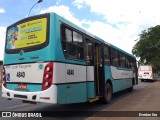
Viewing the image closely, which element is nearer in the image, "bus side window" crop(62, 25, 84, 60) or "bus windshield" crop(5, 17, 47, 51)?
"bus windshield" crop(5, 17, 47, 51)

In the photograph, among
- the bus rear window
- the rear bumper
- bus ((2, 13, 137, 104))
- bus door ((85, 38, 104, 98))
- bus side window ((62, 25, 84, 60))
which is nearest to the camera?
the rear bumper

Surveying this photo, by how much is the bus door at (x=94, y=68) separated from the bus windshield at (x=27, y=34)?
241 cm

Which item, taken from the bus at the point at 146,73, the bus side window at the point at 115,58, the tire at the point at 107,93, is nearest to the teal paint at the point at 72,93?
the tire at the point at 107,93

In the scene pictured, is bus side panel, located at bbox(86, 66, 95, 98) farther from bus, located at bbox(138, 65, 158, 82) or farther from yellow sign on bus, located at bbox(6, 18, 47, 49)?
bus, located at bbox(138, 65, 158, 82)

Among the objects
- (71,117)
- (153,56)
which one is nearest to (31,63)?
(71,117)

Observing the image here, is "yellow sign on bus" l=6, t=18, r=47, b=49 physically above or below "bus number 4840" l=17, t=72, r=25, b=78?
above

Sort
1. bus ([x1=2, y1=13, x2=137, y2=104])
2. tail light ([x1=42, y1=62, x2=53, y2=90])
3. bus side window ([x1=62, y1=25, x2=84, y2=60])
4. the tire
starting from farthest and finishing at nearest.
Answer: the tire → bus side window ([x1=62, y1=25, x2=84, y2=60]) → bus ([x1=2, y1=13, x2=137, y2=104]) → tail light ([x1=42, y1=62, x2=53, y2=90])

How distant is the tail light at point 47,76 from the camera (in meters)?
8.30

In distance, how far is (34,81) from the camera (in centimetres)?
868

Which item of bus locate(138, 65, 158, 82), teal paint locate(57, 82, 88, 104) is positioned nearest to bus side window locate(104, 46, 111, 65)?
teal paint locate(57, 82, 88, 104)

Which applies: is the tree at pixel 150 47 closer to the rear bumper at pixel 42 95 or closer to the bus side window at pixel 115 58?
the bus side window at pixel 115 58

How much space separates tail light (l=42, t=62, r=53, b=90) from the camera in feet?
27.2

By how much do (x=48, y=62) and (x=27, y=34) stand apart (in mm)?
1538

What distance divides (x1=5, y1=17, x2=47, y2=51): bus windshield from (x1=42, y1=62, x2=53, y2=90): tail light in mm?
895
